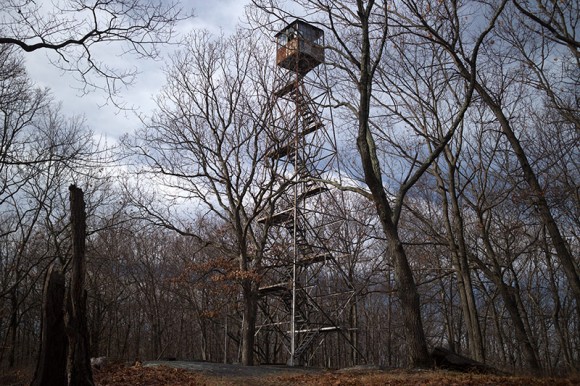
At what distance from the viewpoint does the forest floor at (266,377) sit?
823 cm

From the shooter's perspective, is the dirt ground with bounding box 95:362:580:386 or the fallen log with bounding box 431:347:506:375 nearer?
the dirt ground with bounding box 95:362:580:386

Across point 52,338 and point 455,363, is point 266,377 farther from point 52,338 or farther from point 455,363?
point 52,338

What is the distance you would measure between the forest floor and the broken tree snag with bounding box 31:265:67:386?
2287mm

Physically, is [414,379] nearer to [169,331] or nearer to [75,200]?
[75,200]

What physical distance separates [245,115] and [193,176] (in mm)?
3240

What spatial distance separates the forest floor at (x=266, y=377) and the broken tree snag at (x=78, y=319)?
2.27 metres

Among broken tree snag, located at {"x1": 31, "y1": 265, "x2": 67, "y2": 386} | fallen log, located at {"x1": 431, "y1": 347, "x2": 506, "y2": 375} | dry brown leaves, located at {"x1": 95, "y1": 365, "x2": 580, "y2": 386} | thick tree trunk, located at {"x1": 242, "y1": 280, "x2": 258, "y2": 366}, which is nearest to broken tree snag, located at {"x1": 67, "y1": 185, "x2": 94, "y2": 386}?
broken tree snag, located at {"x1": 31, "y1": 265, "x2": 67, "y2": 386}

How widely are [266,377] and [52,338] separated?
15.2 ft

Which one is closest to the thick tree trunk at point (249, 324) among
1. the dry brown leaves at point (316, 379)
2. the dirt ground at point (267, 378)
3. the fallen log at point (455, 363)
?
the dirt ground at point (267, 378)

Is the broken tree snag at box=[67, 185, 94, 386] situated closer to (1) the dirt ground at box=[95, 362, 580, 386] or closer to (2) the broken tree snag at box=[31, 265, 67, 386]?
(2) the broken tree snag at box=[31, 265, 67, 386]

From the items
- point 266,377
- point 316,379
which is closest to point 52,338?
point 266,377

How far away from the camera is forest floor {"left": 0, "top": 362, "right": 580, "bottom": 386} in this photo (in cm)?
823

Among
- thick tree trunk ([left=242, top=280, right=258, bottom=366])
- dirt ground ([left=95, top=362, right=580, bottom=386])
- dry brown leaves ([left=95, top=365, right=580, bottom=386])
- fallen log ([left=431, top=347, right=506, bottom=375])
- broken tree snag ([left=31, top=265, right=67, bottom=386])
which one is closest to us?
broken tree snag ([left=31, top=265, right=67, bottom=386])

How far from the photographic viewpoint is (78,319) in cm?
720
